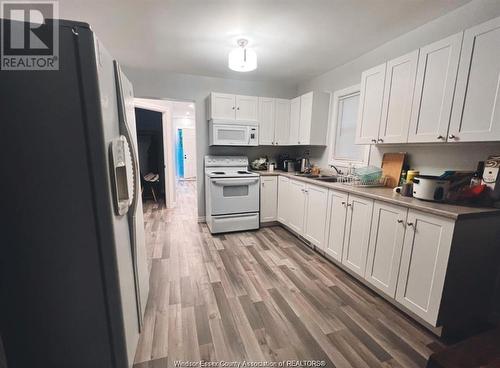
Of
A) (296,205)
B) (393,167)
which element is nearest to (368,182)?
(393,167)

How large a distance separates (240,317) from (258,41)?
273 cm

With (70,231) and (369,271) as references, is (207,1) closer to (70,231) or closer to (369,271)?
(70,231)

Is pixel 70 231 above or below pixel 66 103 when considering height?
below

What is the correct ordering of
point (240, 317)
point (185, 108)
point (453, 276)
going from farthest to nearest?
point (185, 108)
point (240, 317)
point (453, 276)

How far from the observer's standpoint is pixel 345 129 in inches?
120

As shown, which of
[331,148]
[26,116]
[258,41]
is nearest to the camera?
[26,116]

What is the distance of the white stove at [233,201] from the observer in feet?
10.4

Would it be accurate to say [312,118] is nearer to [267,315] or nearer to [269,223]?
[269,223]

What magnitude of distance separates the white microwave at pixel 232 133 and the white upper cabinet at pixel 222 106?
0.11m

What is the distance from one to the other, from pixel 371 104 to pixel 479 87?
85cm

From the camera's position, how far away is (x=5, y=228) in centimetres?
90

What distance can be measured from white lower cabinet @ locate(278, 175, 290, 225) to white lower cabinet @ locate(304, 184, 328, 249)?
1.60 feet

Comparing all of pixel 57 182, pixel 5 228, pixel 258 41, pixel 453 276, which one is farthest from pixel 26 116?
pixel 453 276

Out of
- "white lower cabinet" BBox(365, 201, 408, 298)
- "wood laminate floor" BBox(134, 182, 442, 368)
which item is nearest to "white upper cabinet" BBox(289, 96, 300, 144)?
"wood laminate floor" BBox(134, 182, 442, 368)
